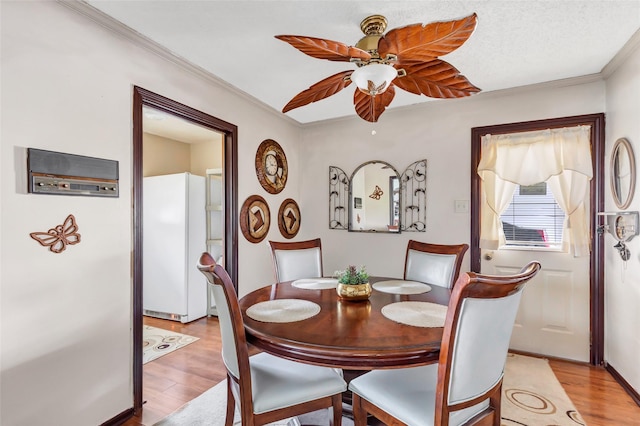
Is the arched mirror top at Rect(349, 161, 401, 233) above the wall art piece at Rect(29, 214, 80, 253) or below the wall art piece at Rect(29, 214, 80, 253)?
above

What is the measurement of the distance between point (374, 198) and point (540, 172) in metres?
1.54

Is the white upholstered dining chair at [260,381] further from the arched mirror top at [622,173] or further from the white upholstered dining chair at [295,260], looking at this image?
the arched mirror top at [622,173]

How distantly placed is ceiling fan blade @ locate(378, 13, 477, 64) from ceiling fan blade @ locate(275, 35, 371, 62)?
0.37 feet

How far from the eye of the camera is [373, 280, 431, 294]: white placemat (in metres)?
1.97

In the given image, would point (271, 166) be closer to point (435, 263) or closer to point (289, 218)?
point (289, 218)

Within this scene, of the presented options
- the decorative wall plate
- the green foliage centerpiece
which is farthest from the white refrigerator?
the green foliage centerpiece

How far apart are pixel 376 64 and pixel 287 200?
235 centimetres

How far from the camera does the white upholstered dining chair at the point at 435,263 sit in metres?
2.27

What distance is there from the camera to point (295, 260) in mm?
2639

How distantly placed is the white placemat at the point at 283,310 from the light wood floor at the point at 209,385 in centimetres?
105

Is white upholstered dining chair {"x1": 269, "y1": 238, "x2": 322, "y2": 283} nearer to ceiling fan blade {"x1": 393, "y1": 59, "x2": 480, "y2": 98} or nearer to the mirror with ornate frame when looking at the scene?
the mirror with ornate frame

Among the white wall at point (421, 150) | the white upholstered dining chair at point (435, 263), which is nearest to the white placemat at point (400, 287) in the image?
the white upholstered dining chair at point (435, 263)

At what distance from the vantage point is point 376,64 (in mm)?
1489

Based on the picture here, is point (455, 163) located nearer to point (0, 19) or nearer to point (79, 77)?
point (79, 77)
